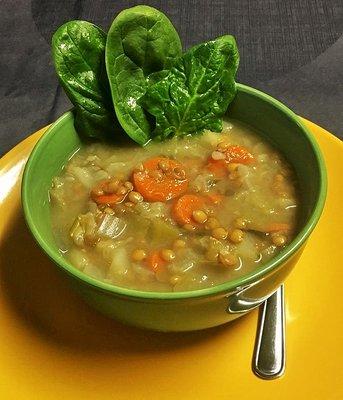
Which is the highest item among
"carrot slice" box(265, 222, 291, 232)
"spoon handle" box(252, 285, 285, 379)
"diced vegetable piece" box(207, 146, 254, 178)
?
"diced vegetable piece" box(207, 146, 254, 178)

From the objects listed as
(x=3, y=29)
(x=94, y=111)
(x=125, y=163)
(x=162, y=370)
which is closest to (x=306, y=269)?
(x=162, y=370)

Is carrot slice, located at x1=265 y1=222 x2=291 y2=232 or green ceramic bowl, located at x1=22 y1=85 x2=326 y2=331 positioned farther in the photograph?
carrot slice, located at x1=265 y1=222 x2=291 y2=232

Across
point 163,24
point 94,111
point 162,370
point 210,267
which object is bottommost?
point 162,370

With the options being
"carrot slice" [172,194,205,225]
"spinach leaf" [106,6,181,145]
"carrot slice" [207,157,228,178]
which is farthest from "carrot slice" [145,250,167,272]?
"spinach leaf" [106,6,181,145]

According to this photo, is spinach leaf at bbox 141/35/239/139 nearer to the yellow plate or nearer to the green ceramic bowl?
the green ceramic bowl

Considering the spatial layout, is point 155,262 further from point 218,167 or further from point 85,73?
point 85,73

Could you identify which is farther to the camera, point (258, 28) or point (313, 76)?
point (258, 28)

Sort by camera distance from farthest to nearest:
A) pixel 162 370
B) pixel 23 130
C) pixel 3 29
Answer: pixel 3 29 → pixel 23 130 → pixel 162 370

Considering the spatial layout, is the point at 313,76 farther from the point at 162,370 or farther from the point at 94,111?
the point at 162,370
